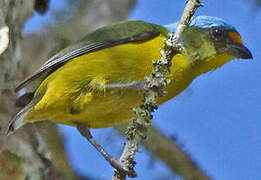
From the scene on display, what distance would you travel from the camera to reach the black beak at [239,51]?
175 inches

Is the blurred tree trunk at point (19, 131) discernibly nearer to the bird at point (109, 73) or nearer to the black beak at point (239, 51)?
the bird at point (109, 73)

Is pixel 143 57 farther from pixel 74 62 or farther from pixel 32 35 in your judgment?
pixel 32 35

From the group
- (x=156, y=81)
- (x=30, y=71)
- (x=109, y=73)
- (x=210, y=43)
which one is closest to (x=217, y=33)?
(x=210, y=43)

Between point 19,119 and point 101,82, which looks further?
point 19,119

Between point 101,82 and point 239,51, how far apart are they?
4.21ft

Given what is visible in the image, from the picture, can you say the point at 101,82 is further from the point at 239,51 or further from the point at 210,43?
the point at 239,51

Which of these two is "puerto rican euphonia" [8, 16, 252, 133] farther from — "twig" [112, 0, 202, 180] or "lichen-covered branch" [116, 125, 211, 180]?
"lichen-covered branch" [116, 125, 211, 180]

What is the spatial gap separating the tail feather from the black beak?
167cm

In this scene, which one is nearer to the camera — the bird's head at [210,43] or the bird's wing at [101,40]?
the bird's wing at [101,40]

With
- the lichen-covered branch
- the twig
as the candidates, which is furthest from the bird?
the lichen-covered branch

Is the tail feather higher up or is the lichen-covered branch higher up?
the lichen-covered branch

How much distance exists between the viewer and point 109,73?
3.93m

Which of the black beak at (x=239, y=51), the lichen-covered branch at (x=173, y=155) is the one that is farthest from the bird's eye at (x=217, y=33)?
the lichen-covered branch at (x=173, y=155)

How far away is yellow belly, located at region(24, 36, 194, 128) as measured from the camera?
390 centimetres
